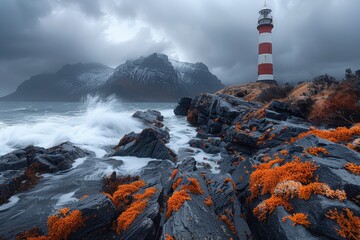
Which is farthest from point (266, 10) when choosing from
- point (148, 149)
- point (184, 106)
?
point (148, 149)

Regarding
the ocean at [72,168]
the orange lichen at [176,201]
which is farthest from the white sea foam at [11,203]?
the orange lichen at [176,201]

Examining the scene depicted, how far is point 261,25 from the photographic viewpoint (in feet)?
138

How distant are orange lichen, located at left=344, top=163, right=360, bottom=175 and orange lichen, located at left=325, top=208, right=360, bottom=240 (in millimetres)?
1492

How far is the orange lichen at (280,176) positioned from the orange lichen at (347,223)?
4.25ft

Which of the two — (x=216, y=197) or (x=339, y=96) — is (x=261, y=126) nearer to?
(x=339, y=96)

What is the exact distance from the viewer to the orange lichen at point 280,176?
5.91m

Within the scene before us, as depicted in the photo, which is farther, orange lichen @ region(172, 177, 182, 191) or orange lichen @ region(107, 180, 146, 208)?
orange lichen @ region(172, 177, 182, 191)

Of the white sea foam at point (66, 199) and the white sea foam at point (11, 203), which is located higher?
the white sea foam at point (11, 203)

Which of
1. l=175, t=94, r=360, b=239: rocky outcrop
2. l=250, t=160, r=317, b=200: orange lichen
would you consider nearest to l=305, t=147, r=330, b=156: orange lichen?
l=175, t=94, r=360, b=239: rocky outcrop

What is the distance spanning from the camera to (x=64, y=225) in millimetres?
6230

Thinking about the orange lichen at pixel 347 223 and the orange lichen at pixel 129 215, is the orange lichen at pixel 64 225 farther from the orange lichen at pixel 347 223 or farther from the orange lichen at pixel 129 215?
the orange lichen at pixel 347 223

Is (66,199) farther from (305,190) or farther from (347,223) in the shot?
(347,223)

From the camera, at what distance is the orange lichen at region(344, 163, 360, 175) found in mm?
5555

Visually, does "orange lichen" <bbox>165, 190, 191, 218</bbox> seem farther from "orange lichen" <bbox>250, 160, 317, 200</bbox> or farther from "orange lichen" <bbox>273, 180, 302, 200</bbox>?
"orange lichen" <bbox>273, 180, 302, 200</bbox>
